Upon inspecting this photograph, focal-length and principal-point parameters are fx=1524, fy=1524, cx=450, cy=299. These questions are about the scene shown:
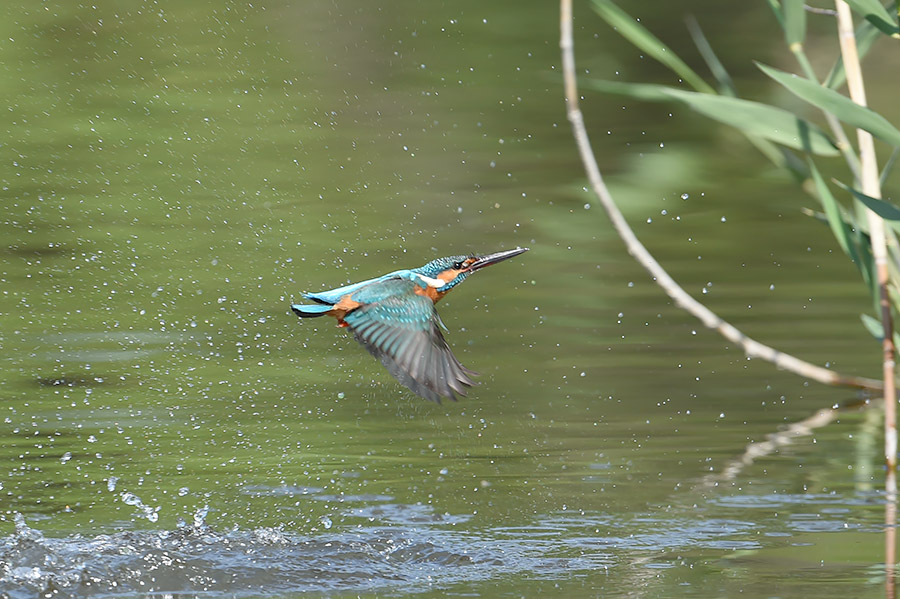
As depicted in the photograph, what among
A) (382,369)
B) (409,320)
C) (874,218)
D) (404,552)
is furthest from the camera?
(382,369)

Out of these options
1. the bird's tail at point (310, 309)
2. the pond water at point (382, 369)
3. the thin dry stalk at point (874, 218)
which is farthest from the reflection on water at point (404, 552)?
the bird's tail at point (310, 309)

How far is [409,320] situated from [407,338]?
0.05m

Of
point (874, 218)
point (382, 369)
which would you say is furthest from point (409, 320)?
point (382, 369)

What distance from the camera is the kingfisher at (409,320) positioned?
11.2 feet

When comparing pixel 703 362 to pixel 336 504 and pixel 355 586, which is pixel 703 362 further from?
pixel 355 586

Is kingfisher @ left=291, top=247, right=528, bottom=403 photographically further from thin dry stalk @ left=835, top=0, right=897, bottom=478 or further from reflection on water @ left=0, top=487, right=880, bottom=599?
thin dry stalk @ left=835, top=0, right=897, bottom=478

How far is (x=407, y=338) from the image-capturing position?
3.49 meters

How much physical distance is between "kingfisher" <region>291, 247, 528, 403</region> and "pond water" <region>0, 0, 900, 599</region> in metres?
0.46

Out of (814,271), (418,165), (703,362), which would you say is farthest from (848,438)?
(418,165)

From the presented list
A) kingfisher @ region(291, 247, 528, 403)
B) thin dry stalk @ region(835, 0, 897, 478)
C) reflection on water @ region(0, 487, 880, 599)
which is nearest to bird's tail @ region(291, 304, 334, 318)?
kingfisher @ region(291, 247, 528, 403)

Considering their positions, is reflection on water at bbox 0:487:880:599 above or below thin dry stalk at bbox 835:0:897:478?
below

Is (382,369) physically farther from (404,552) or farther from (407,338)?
(407,338)

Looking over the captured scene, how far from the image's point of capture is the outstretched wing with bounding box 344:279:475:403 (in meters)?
3.41

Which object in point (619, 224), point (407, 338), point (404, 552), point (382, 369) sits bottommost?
point (404, 552)
